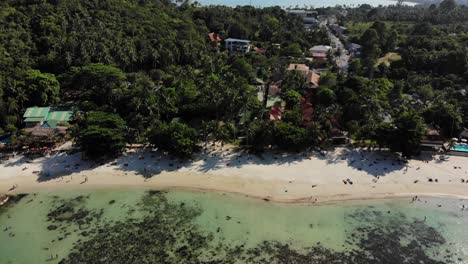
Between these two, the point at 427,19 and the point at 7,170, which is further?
the point at 427,19

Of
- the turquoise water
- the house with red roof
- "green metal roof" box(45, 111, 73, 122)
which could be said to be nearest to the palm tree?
"green metal roof" box(45, 111, 73, 122)

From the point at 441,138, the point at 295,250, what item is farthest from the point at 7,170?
the point at 441,138

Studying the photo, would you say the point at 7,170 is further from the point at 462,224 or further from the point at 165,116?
the point at 462,224

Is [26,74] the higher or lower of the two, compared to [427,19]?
lower

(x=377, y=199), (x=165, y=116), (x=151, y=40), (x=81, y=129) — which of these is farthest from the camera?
(x=151, y=40)

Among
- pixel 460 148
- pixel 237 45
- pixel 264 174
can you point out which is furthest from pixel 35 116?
pixel 460 148
